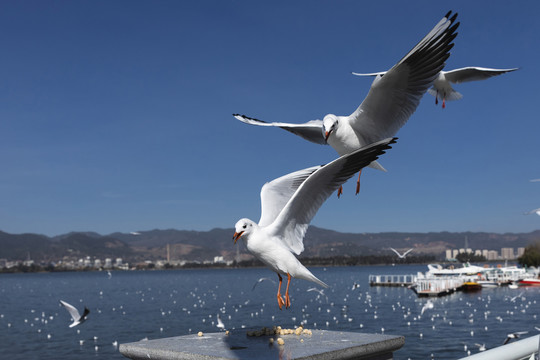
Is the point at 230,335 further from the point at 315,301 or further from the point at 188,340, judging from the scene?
the point at 315,301

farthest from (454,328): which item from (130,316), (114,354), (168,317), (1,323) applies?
(1,323)

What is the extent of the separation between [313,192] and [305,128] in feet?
1.81

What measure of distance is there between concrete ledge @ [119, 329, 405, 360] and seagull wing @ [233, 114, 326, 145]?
1472 millimetres

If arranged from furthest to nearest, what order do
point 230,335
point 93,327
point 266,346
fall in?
point 93,327, point 230,335, point 266,346

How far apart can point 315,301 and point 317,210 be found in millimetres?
60329

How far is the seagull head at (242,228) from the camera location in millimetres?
3803

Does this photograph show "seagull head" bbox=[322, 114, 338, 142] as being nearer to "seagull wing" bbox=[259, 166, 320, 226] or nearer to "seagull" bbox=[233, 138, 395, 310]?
"seagull" bbox=[233, 138, 395, 310]

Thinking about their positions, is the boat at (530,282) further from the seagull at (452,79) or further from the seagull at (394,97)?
the seagull at (394,97)

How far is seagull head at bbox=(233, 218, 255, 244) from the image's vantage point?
12.5 ft

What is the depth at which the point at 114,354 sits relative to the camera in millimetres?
30719

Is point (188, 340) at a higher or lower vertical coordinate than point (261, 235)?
lower

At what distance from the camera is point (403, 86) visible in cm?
316

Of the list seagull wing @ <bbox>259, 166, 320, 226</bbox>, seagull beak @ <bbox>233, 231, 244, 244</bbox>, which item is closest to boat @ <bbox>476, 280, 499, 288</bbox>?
seagull wing @ <bbox>259, 166, 320, 226</bbox>

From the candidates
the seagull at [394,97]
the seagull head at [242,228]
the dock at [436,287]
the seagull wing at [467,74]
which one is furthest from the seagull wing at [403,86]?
the dock at [436,287]
